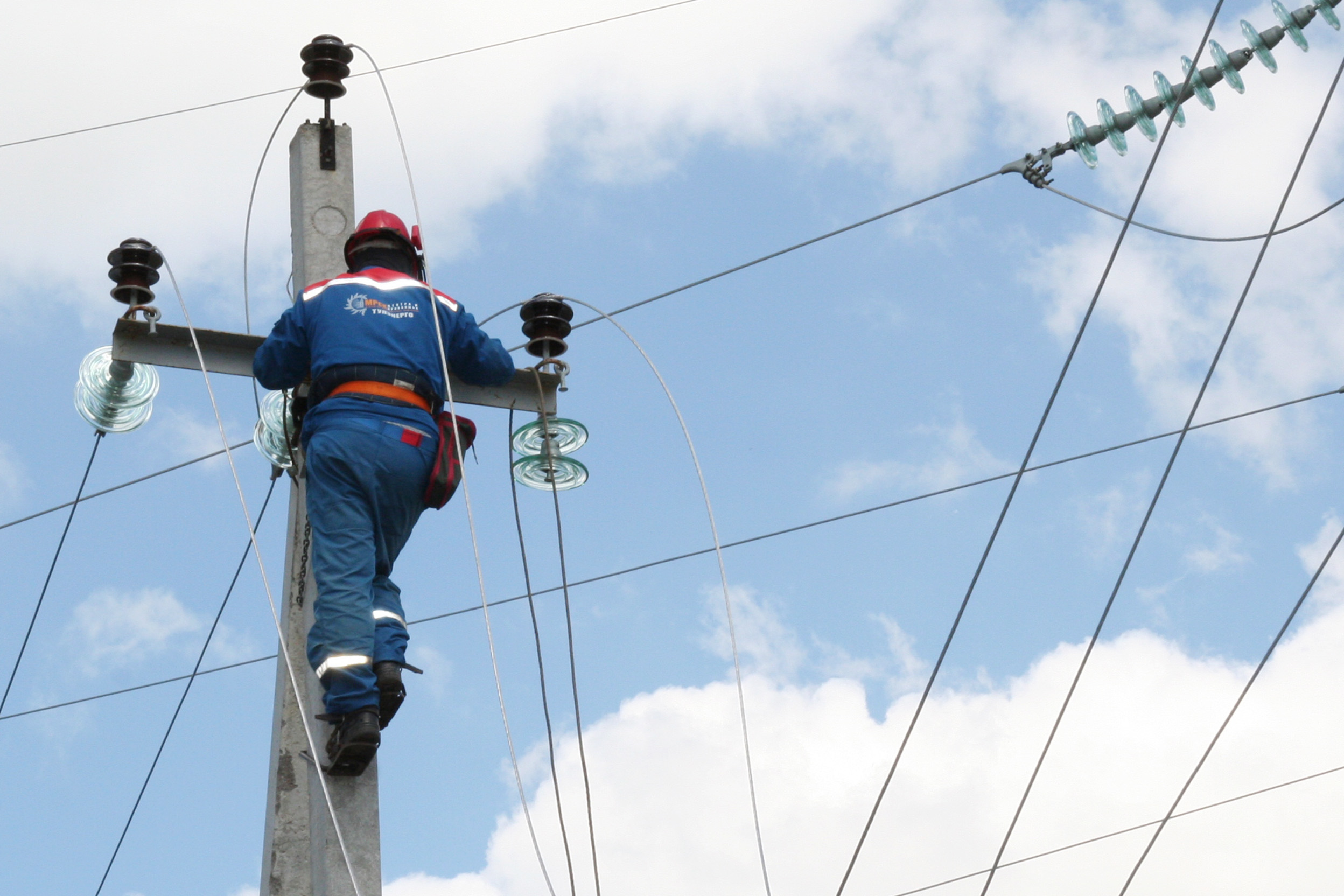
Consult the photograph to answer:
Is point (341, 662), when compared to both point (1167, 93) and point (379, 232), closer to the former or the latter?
point (379, 232)

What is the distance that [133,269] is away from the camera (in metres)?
5.59

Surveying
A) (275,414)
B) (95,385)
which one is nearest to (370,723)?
(275,414)

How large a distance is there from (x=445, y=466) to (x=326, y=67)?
6.08ft

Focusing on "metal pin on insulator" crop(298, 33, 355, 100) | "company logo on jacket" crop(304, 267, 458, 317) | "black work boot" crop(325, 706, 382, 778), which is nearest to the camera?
"black work boot" crop(325, 706, 382, 778)

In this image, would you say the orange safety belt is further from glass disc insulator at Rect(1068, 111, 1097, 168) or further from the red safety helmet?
glass disc insulator at Rect(1068, 111, 1097, 168)

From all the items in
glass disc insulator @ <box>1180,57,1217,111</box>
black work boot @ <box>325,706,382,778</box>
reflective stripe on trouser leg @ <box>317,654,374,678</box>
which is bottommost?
black work boot @ <box>325,706,382,778</box>

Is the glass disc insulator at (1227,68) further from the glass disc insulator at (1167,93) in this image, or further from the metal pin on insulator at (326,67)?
the metal pin on insulator at (326,67)

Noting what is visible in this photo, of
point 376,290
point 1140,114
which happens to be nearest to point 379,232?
point 376,290

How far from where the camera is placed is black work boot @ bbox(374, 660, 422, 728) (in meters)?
4.70

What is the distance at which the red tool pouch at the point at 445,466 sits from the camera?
16.3 ft

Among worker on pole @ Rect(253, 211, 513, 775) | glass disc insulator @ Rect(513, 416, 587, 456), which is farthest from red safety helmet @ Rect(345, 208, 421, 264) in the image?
glass disc insulator @ Rect(513, 416, 587, 456)

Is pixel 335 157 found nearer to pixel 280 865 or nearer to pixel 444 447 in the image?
pixel 444 447

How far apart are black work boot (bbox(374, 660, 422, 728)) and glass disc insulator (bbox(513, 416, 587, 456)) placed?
4.15 feet

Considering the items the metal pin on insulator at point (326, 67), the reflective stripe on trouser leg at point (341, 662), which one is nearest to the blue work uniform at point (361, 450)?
the reflective stripe on trouser leg at point (341, 662)
